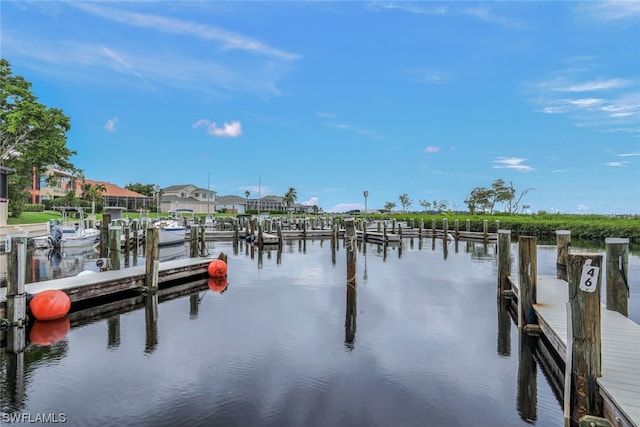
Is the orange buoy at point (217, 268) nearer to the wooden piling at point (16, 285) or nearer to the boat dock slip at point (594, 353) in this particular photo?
the wooden piling at point (16, 285)

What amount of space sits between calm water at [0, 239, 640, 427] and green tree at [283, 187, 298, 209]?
91.4 meters

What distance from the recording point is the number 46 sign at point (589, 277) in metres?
5.31

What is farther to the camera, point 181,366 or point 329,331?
point 329,331

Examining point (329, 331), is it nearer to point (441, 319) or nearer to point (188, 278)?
point (441, 319)

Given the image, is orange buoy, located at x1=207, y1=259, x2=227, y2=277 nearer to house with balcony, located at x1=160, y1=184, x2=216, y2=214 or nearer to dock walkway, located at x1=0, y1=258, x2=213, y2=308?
dock walkway, located at x1=0, y1=258, x2=213, y2=308

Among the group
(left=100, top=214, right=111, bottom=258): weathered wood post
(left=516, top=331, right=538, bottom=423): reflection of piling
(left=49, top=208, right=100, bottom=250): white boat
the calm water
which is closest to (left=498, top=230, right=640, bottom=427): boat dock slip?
(left=516, top=331, right=538, bottom=423): reflection of piling

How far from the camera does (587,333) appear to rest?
5340 mm

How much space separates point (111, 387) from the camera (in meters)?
6.87

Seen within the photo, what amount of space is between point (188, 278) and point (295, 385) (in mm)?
10301

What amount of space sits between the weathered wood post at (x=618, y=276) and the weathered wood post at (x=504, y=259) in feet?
11.4

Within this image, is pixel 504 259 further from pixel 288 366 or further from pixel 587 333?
pixel 288 366

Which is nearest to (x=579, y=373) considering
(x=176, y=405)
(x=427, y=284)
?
(x=176, y=405)

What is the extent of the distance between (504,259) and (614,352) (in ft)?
20.8

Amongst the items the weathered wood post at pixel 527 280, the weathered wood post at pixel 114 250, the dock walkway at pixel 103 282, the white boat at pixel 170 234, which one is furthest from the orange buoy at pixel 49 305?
the white boat at pixel 170 234
